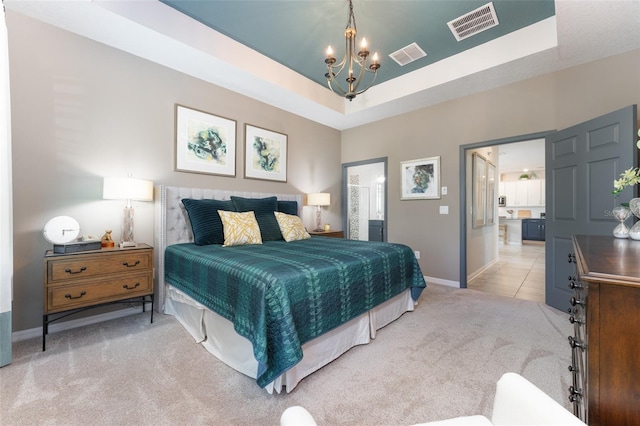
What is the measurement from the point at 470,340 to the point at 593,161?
2163 millimetres

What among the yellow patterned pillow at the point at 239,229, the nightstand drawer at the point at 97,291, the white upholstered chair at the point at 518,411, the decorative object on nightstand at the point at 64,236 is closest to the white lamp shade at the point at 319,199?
the yellow patterned pillow at the point at 239,229

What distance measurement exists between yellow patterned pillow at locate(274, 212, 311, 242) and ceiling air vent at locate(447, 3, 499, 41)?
2827mm

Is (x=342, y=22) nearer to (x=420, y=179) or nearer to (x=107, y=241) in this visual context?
(x=420, y=179)

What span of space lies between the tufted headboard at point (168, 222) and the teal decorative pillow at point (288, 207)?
104 cm

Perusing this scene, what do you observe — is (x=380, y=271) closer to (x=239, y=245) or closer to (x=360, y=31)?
(x=239, y=245)

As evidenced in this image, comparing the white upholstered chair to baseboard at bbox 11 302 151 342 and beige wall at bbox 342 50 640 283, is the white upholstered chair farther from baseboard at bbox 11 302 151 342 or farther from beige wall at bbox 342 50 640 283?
beige wall at bbox 342 50 640 283

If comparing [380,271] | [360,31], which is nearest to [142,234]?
[380,271]

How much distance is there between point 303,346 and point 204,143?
2.86 metres

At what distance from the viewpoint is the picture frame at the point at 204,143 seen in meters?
3.22

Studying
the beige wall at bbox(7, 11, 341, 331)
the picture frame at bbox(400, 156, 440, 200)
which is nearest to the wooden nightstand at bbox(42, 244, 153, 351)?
the beige wall at bbox(7, 11, 341, 331)

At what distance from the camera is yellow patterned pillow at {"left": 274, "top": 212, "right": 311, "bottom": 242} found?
10.8 feet

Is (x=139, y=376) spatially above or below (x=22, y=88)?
below

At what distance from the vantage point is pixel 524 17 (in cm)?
266

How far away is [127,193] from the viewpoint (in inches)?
98.3
